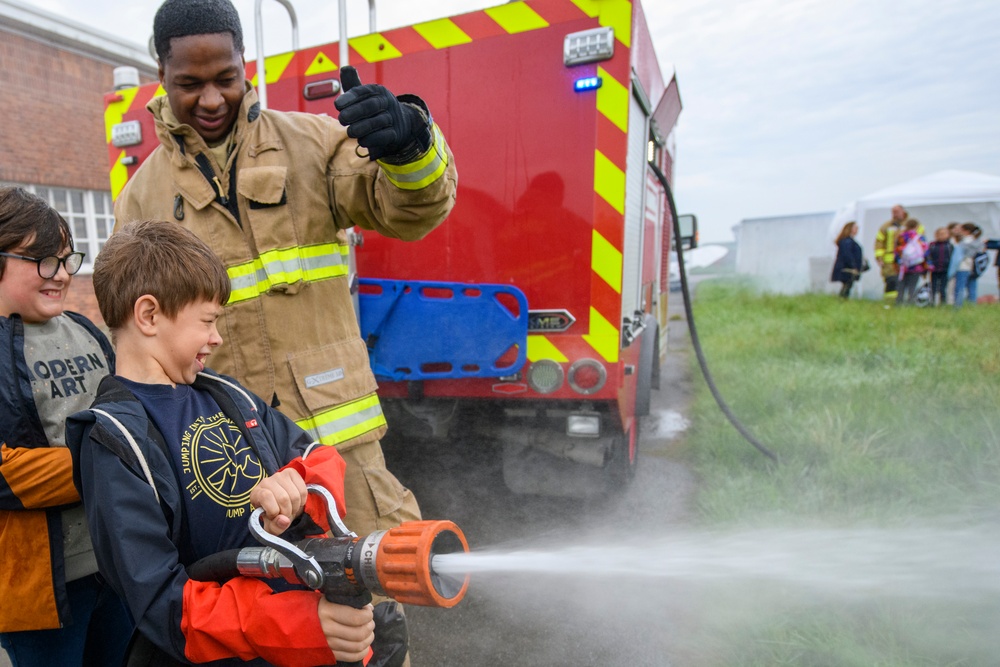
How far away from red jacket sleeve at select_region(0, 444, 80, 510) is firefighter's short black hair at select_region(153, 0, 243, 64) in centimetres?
115

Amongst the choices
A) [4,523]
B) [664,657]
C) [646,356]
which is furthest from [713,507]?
[4,523]

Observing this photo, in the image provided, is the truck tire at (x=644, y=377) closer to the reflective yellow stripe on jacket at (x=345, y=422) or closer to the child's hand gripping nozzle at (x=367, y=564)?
the reflective yellow stripe on jacket at (x=345, y=422)

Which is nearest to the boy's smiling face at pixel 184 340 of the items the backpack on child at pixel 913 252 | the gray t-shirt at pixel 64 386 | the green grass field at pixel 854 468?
the gray t-shirt at pixel 64 386

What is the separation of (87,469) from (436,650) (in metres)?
1.71

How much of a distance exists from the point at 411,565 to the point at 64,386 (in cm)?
113

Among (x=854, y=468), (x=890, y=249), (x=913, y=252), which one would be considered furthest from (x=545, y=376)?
(x=890, y=249)

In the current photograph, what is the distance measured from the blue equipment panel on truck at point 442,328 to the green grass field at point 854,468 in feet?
4.58

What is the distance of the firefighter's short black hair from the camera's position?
1675 mm

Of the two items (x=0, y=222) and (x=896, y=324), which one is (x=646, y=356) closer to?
(x=0, y=222)

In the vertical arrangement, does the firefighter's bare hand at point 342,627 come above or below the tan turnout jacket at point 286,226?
below

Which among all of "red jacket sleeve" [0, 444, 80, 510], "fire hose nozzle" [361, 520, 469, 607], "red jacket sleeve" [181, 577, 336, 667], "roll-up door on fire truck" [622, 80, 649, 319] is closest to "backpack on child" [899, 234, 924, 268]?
"roll-up door on fire truck" [622, 80, 649, 319]

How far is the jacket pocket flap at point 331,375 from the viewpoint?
1781 mm

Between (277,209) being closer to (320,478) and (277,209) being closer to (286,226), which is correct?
(286,226)

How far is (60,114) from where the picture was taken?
386 inches
